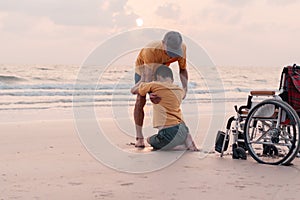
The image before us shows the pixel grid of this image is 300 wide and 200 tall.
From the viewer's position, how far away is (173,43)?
16.3 ft

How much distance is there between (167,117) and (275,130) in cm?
117

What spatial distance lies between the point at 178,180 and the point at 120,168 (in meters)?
0.61

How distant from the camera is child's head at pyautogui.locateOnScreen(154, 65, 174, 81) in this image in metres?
5.09

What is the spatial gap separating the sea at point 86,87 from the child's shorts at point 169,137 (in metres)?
0.65

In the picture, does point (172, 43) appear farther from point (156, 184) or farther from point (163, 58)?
point (156, 184)

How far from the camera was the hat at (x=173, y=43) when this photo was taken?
489cm

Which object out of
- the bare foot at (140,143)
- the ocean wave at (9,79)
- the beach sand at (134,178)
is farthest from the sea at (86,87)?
the beach sand at (134,178)

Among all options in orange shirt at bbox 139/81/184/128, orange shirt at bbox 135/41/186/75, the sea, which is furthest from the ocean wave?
orange shirt at bbox 139/81/184/128

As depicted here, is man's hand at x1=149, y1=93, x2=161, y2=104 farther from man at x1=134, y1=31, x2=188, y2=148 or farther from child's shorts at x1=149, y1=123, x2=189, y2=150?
child's shorts at x1=149, y1=123, x2=189, y2=150

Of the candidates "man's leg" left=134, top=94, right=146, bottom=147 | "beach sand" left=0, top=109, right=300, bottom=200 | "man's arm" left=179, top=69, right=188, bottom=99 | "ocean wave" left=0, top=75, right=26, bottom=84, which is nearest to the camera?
"beach sand" left=0, top=109, right=300, bottom=200

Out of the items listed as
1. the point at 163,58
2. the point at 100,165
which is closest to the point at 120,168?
the point at 100,165

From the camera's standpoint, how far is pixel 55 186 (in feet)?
11.4

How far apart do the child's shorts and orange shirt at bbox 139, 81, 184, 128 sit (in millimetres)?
62

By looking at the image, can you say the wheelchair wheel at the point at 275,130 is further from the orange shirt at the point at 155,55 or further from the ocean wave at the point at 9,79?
the ocean wave at the point at 9,79
